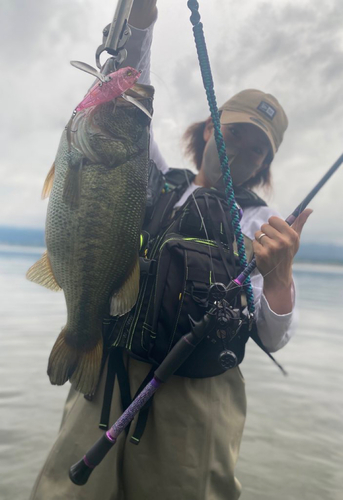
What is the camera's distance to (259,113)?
2693 millimetres

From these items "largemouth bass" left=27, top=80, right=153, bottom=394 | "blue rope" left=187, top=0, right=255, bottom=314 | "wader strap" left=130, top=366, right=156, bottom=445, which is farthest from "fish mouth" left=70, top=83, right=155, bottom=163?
"wader strap" left=130, top=366, right=156, bottom=445

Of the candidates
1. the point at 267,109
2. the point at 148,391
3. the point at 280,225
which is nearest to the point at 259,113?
the point at 267,109

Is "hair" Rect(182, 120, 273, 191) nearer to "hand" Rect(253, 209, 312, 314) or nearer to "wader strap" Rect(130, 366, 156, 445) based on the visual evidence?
"hand" Rect(253, 209, 312, 314)

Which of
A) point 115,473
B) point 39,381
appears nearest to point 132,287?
point 115,473

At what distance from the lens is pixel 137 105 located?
1.86 meters

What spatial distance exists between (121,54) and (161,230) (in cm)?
88

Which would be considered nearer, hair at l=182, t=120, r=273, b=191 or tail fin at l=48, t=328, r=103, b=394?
tail fin at l=48, t=328, r=103, b=394

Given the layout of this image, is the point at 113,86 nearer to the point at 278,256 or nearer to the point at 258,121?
the point at 278,256

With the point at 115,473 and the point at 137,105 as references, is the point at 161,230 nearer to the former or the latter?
the point at 137,105

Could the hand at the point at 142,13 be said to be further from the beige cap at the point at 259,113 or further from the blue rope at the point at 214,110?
the beige cap at the point at 259,113

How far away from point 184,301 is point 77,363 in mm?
552

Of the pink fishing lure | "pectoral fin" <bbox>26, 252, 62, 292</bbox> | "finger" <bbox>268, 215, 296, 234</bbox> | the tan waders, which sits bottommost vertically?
the tan waders

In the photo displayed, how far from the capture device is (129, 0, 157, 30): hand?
2.14 metres

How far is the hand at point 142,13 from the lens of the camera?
2.14 m
